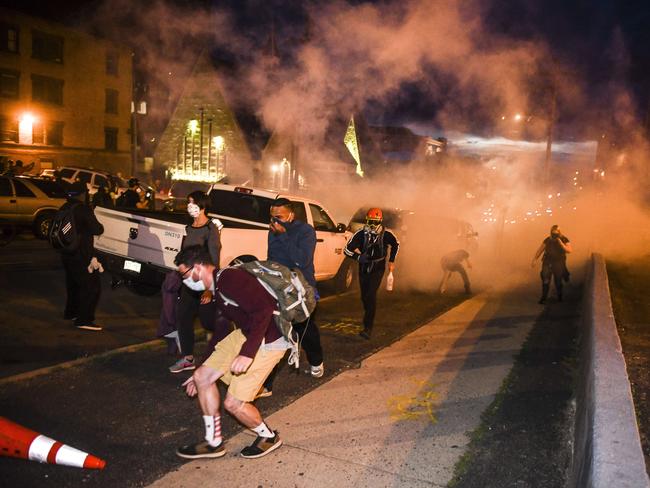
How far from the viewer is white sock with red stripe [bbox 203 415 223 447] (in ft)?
11.5

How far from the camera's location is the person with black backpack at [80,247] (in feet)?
19.4

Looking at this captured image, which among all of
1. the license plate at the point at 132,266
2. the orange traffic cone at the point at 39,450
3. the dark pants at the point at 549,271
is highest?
the license plate at the point at 132,266

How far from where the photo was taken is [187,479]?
3305mm

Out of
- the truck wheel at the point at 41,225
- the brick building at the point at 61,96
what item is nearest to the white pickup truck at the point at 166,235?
the truck wheel at the point at 41,225

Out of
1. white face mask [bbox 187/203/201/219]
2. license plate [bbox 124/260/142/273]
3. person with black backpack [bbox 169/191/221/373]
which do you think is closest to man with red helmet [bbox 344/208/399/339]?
person with black backpack [bbox 169/191/221/373]

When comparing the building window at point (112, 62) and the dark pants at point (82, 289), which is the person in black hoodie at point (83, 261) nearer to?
the dark pants at point (82, 289)

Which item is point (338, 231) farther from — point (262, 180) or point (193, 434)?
point (262, 180)

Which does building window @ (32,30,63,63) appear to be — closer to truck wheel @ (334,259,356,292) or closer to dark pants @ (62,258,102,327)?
Answer: truck wheel @ (334,259,356,292)

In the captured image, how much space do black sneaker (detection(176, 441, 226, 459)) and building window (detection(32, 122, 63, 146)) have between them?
3471 cm

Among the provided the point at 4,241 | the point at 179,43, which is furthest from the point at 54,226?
the point at 179,43

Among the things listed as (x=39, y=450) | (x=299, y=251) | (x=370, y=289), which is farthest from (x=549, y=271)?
(x=39, y=450)

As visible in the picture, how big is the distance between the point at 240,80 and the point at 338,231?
3263 centimetres

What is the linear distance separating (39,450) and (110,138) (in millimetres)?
37225

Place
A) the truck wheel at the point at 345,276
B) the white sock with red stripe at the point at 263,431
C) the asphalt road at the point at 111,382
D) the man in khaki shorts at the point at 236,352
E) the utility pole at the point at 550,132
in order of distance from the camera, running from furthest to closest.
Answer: the utility pole at the point at 550,132 < the truck wheel at the point at 345,276 < the white sock with red stripe at the point at 263,431 < the asphalt road at the point at 111,382 < the man in khaki shorts at the point at 236,352
